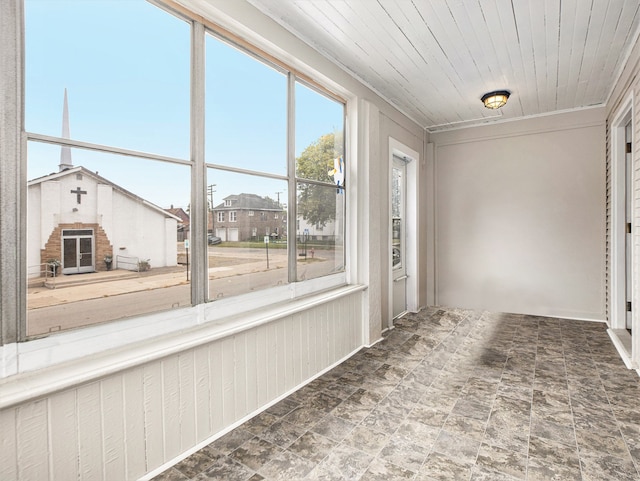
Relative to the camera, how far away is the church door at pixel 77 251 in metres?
1.58

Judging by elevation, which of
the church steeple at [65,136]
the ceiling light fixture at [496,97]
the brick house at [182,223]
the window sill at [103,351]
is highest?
the ceiling light fixture at [496,97]

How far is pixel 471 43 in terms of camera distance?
2865 millimetres

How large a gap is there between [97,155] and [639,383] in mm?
3925

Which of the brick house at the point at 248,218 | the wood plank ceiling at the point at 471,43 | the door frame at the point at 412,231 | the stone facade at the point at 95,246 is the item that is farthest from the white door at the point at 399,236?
the stone facade at the point at 95,246

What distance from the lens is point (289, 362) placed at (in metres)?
2.64

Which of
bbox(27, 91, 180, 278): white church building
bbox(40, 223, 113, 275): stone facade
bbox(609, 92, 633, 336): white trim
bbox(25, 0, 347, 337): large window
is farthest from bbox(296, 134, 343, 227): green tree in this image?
bbox(609, 92, 633, 336): white trim

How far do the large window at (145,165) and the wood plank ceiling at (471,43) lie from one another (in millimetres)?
544

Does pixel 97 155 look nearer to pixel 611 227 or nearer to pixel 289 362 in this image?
pixel 289 362

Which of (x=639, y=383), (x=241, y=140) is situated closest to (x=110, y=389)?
(x=241, y=140)

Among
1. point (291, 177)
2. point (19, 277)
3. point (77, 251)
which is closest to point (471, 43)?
point (291, 177)

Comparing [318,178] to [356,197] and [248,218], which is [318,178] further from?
[248,218]

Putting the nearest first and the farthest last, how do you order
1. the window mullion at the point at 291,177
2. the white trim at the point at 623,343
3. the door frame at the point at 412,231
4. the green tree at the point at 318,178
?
the window mullion at the point at 291,177
the green tree at the point at 318,178
the white trim at the point at 623,343
the door frame at the point at 412,231

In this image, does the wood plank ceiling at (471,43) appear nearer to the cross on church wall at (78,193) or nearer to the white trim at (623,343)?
the cross on church wall at (78,193)

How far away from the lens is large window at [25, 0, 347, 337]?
Result: 1.51 m
